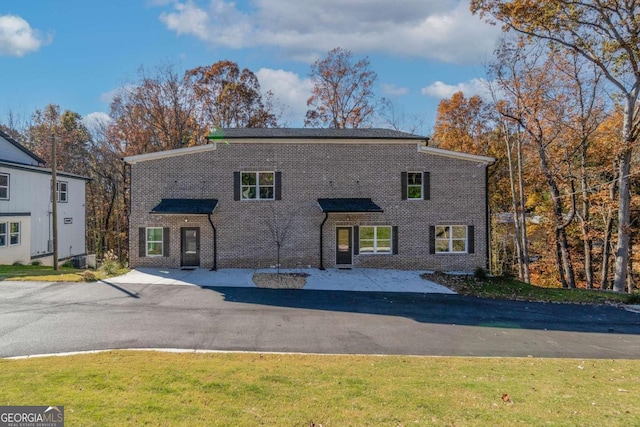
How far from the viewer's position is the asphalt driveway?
863cm

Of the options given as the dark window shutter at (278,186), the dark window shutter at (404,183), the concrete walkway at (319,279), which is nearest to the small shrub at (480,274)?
the concrete walkway at (319,279)

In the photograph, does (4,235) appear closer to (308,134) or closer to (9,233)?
(9,233)

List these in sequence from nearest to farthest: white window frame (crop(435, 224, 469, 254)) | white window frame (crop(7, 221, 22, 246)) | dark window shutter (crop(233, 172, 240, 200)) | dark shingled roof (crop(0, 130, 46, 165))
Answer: dark window shutter (crop(233, 172, 240, 200))
white window frame (crop(435, 224, 469, 254))
white window frame (crop(7, 221, 22, 246))
dark shingled roof (crop(0, 130, 46, 165))

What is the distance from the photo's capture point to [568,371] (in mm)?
7129

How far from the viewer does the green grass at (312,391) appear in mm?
4477

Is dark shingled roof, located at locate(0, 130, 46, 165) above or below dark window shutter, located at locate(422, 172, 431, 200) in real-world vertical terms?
above

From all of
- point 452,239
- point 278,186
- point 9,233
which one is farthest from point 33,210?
point 452,239

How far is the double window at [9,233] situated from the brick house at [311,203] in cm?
862

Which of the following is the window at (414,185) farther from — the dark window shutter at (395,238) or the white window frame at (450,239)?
the white window frame at (450,239)

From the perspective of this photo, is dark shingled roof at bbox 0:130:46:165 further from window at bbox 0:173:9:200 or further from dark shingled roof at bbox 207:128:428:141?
dark shingled roof at bbox 207:128:428:141

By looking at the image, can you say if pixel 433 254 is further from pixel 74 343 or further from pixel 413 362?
pixel 74 343

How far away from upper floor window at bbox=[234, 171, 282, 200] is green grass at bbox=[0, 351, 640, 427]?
12026 millimetres

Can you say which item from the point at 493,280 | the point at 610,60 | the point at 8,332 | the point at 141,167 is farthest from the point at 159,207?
the point at 610,60

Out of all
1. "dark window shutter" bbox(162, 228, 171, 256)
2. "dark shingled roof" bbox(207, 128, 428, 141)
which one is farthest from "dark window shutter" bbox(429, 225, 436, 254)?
"dark window shutter" bbox(162, 228, 171, 256)
